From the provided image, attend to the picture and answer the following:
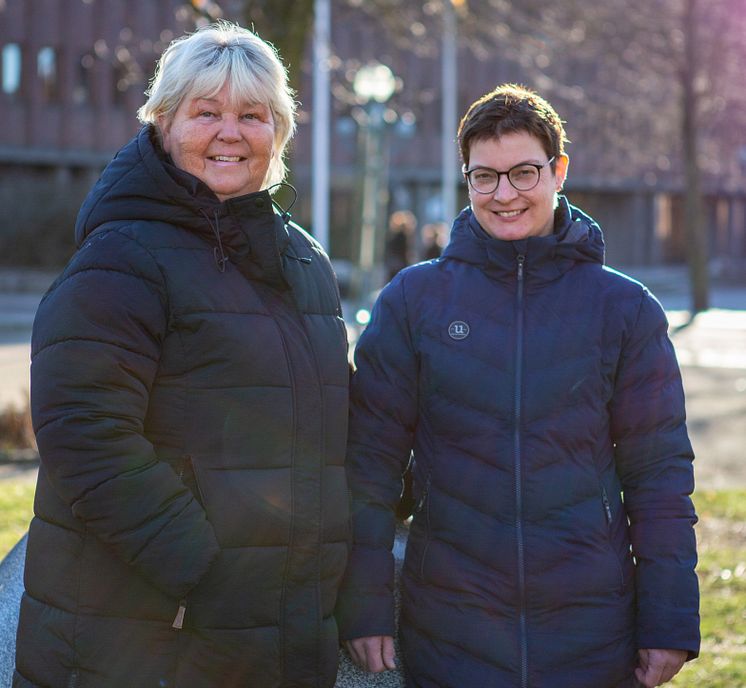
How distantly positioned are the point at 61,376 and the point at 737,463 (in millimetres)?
8090

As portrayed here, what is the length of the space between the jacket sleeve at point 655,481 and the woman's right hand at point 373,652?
0.61 meters

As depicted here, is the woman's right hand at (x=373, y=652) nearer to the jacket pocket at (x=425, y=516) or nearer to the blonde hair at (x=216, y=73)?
the jacket pocket at (x=425, y=516)

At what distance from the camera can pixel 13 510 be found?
7.58m

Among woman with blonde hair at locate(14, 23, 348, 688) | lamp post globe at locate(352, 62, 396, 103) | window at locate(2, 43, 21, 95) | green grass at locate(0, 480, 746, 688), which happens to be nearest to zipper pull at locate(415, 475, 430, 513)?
woman with blonde hair at locate(14, 23, 348, 688)

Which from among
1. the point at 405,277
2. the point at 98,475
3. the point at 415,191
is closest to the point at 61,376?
the point at 98,475

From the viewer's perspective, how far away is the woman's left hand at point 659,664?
3.03m

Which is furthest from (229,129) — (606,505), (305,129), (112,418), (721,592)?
(305,129)

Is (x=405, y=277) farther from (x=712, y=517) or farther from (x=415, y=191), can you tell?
(x=415, y=191)

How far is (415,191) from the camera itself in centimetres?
4622

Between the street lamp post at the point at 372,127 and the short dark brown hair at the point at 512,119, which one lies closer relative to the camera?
the short dark brown hair at the point at 512,119

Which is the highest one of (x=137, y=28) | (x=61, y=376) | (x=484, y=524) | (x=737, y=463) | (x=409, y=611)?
(x=137, y=28)

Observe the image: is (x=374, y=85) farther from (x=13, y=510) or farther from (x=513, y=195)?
(x=513, y=195)

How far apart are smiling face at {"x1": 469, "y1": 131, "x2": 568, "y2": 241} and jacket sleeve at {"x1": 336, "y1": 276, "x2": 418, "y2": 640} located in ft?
0.99

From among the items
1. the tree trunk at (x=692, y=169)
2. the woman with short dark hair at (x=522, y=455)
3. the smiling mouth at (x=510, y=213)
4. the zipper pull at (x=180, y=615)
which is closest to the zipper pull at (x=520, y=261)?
the woman with short dark hair at (x=522, y=455)
